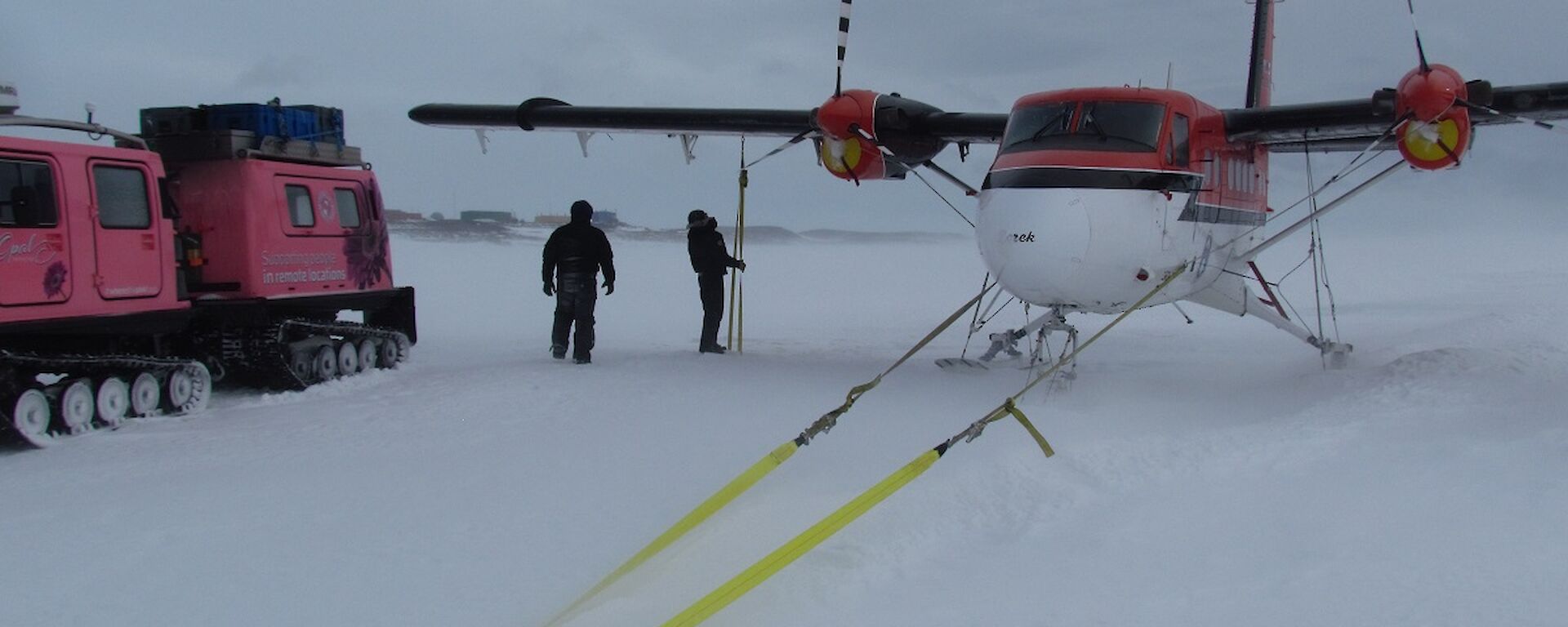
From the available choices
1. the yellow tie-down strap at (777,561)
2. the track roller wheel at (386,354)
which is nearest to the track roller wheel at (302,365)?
the track roller wheel at (386,354)

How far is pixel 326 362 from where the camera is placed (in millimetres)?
10047

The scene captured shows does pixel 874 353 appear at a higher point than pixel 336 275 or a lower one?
lower

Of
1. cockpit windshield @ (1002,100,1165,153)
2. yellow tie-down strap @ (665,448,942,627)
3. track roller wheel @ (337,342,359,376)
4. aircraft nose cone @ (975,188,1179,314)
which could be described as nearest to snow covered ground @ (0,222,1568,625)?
yellow tie-down strap @ (665,448,942,627)

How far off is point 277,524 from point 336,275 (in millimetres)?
6336

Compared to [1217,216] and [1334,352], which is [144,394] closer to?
[1217,216]

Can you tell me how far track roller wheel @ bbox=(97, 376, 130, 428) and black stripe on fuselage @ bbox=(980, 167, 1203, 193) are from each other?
20.7ft

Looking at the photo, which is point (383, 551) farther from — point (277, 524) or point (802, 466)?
point (802, 466)

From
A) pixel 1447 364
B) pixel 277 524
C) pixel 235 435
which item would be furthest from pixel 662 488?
pixel 1447 364

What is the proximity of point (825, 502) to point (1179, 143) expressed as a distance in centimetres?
518

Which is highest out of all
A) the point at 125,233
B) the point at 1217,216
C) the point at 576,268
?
the point at 1217,216

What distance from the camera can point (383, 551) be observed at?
447cm

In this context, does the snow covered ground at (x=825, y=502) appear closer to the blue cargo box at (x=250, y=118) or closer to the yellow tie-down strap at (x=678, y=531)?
the yellow tie-down strap at (x=678, y=531)

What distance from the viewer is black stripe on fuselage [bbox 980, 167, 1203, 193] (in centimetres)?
792

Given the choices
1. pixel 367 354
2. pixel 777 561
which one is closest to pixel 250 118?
pixel 367 354
